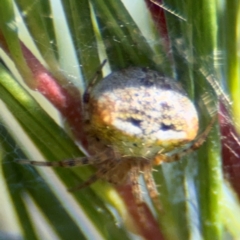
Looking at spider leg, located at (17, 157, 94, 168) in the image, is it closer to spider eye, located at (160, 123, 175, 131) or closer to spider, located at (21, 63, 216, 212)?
spider, located at (21, 63, 216, 212)

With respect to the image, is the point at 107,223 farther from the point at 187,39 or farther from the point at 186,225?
the point at 187,39

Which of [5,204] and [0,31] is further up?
[0,31]

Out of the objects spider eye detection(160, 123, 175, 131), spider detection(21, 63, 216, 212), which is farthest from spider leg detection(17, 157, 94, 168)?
spider eye detection(160, 123, 175, 131)

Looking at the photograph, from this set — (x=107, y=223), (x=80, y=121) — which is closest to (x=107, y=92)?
(x=80, y=121)

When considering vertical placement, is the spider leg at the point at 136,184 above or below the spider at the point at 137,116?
below

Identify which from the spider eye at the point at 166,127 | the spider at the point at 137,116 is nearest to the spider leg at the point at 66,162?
the spider at the point at 137,116

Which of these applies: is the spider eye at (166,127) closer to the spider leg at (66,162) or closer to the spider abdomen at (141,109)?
the spider abdomen at (141,109)

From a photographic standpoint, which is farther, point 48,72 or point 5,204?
point 5,204

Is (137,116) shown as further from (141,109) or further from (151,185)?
(151,185)

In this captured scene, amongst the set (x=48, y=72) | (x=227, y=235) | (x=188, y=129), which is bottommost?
(x=227, y=235)
